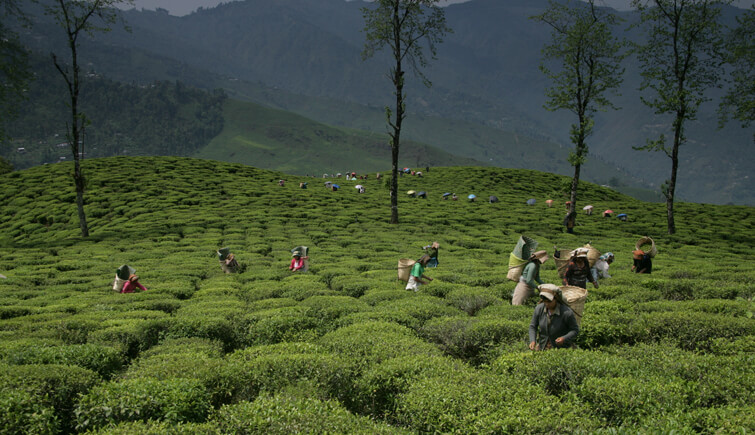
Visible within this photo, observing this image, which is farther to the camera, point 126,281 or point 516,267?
point 126,281

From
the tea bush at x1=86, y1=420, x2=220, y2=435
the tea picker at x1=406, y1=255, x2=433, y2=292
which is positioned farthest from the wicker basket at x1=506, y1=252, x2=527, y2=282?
the tea bush at x1=86, y1=420, x2=220, y2=435

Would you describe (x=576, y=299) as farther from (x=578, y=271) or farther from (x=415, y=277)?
(x=415, y=277)

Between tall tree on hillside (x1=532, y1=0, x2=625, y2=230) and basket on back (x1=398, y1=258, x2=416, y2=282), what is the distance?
2530 cm

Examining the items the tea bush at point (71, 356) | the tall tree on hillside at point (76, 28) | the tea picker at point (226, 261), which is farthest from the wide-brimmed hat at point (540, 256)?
the tall tree on hillside at point (76, 28)

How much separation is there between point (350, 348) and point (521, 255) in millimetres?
7403

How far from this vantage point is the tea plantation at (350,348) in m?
7.04

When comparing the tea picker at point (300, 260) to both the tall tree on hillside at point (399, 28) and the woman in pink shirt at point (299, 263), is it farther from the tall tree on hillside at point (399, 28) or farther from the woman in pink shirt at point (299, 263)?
the tall tree on hillside at point (399, 28)

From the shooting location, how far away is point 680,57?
34.3 metres

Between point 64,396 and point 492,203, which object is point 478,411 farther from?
point 492,203

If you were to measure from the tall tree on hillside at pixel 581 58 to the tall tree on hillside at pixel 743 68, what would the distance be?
351 inches

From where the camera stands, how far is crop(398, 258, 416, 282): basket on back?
17.0 m

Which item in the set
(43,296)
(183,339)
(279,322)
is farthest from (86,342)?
(43,296)

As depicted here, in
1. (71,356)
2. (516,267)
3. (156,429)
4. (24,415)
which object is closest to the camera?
(156,429)

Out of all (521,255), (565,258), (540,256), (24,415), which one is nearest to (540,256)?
(540,256)
